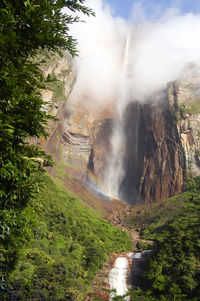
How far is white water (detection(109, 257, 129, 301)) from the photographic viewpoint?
69.9 feet

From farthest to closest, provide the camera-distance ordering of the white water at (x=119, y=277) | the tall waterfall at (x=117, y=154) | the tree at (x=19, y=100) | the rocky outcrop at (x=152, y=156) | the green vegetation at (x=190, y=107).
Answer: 1. the tall waterfall at (x=117, y=154)
2. the green vegetation at (x=190, y=107)
3. the rocky outcrop at (x=152, y=156)
4. the white water at (x=119, y=277)
5. the tree at (x=19, y=100)

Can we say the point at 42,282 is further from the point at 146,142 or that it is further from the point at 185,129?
the point at 146,142

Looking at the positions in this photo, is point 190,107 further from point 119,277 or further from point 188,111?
point 119,277

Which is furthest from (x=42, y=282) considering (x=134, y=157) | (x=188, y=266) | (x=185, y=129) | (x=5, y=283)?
(x=134, y=157)

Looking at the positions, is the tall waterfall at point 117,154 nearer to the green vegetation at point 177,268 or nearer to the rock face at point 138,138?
the rock face at point 138,138

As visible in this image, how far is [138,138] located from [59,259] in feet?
178

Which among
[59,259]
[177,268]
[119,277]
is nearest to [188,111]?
[119,277]

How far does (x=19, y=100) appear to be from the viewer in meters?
3.84

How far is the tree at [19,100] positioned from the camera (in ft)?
11.7

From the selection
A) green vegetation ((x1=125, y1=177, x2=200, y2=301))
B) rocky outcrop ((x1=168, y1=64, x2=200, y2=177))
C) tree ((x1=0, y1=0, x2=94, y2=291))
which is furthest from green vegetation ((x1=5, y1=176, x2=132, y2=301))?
rocky outcrop ((x1=168, y1=64, x2=200, y2=177))

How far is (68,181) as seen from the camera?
50594 millimetres

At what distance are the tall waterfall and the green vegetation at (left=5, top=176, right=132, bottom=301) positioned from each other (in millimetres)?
34934

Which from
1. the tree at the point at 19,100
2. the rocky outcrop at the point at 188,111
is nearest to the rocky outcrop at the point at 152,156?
the rocky outcrop at the point at 188,111

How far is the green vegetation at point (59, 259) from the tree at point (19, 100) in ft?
6.50
